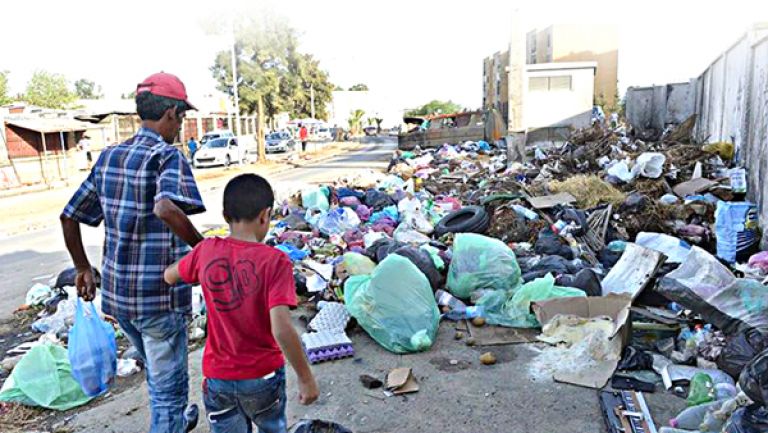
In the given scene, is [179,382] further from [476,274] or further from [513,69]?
[513,69]

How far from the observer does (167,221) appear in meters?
2.38

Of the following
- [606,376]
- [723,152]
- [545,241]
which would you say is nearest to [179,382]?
[606,376]

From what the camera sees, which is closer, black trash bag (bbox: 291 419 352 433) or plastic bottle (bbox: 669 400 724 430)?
black trash bag (bbox: 291 419 352 433)

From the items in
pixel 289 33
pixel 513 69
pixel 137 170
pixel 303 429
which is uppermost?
pixel 289 33

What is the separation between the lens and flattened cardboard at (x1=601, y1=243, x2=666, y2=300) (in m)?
5.13

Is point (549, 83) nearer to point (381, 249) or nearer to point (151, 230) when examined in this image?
point (381, 249)

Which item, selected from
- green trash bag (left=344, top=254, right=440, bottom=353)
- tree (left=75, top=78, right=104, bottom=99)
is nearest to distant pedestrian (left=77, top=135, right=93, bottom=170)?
green trash bag (left=344, top=254, right=440, bottom=353)

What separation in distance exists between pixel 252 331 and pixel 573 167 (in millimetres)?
10842

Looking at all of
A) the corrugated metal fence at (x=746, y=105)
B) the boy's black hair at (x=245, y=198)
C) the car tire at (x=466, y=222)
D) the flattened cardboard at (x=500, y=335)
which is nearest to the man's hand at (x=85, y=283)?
the boy's black hair at (x=245, y=198)

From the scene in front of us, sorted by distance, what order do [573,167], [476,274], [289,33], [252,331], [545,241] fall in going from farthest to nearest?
[289,33], [573,167], [545,241], [476,274], [252,331]

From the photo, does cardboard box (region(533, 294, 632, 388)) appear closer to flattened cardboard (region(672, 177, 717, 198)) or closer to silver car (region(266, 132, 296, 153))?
flattened cardboard (region(672, 177, 717, 198))

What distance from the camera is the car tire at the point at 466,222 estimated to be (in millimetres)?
7973

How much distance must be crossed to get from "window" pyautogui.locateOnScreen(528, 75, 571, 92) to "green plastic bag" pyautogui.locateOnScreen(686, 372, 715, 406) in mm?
21200

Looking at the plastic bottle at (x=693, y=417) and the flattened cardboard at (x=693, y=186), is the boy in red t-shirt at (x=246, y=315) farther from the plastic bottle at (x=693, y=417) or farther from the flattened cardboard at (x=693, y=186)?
the flattened cardboard at (x=693, y=186)
